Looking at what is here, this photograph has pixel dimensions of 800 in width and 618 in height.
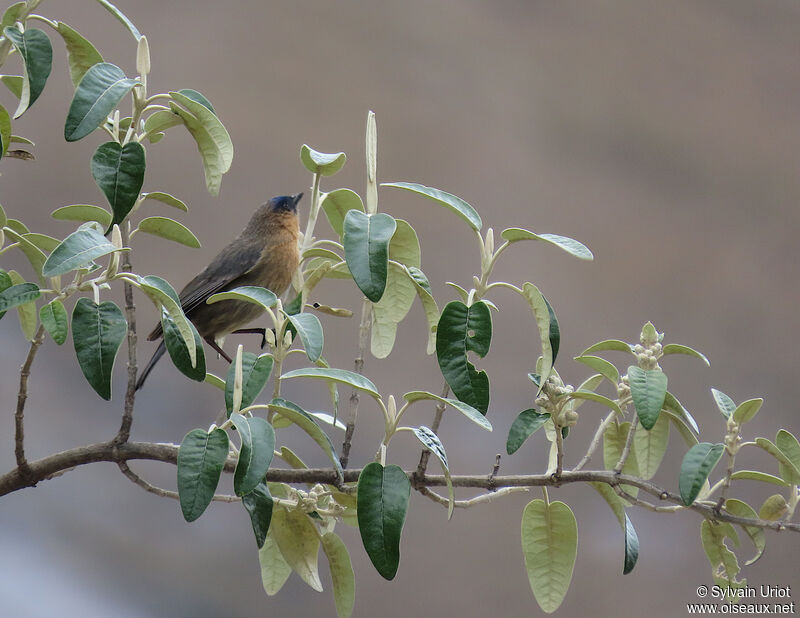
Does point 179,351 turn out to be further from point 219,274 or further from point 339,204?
point 219,274

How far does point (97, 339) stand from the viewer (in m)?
0.63

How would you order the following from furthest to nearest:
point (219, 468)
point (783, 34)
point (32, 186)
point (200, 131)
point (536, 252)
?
point (783, 34), point (536, 252), point (32, 186), point (200, 131), point (219, 468)

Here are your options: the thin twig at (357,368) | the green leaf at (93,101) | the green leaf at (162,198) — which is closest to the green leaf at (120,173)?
the green leaf at (93,101)

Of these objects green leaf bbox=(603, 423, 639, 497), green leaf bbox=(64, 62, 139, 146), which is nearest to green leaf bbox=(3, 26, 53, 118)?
green leaf bbox=(64, 62, 139, 146)

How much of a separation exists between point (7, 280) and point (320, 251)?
27 cm

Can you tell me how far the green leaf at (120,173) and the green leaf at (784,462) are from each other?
0.54 meters

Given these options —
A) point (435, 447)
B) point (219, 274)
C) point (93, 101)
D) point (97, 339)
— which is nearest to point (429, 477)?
point (435, 447)

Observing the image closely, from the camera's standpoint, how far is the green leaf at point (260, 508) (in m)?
0.65

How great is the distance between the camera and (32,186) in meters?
2.53

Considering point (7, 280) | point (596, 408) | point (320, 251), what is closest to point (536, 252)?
point (596, 408)

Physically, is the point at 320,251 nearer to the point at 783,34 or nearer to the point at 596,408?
the point at 596,408

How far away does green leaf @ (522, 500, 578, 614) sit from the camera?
74 centimetres

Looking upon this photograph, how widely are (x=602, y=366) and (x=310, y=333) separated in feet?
0.89

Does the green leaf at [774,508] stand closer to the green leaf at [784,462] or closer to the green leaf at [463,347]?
the green leaf at [784,462]
